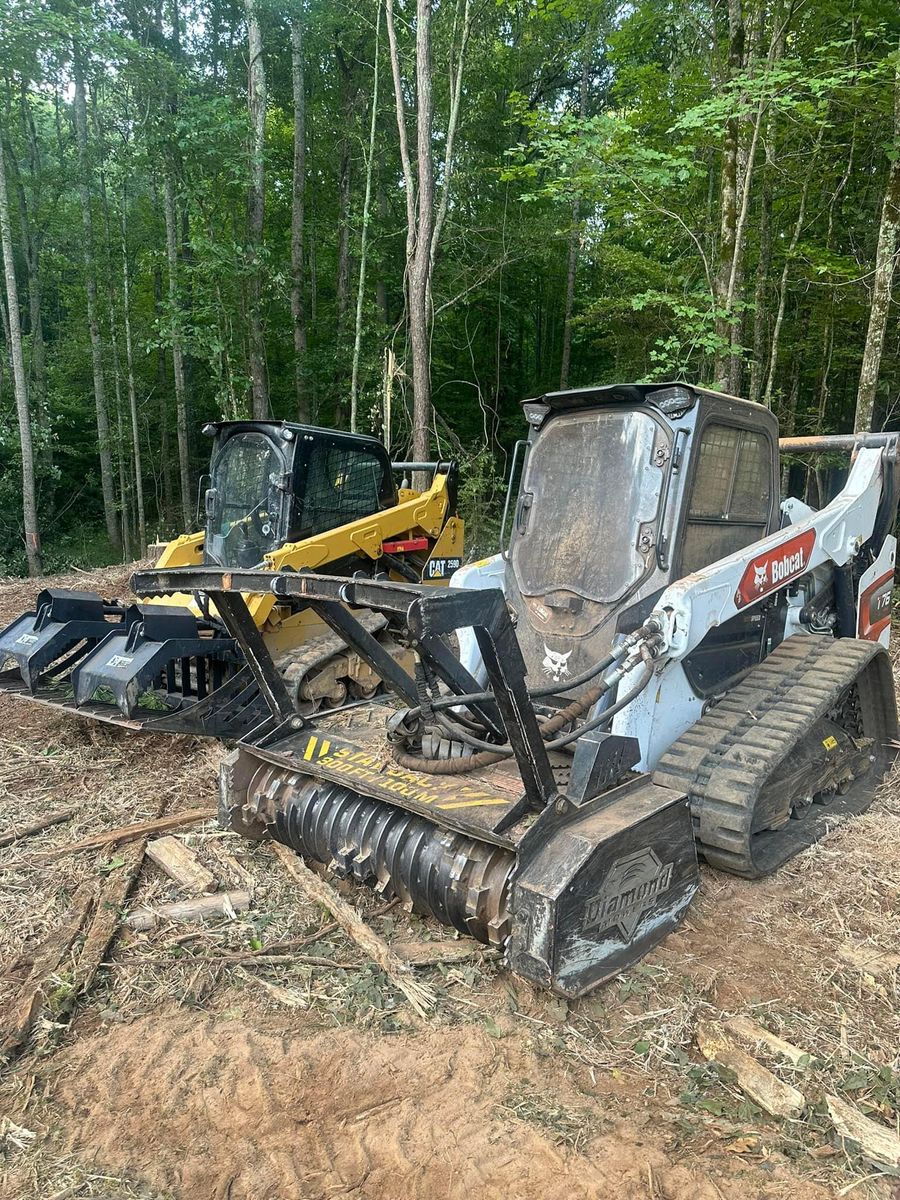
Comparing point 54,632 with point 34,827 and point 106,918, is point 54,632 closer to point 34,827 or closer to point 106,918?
point 34,827

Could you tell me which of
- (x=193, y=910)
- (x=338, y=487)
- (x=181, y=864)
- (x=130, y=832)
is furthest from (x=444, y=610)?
(x=338, y=487)

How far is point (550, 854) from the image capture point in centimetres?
273

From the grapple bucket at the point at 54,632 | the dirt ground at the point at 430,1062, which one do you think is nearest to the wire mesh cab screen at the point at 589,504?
the dirt ground at the point at 430,1062

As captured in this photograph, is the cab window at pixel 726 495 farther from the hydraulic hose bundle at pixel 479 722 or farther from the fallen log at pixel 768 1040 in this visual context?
the fallen log at pixel 768 1040

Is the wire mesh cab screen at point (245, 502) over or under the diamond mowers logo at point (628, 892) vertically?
over

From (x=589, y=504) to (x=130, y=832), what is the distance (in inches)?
113

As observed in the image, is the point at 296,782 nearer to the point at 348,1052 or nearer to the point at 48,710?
the point at 348,1052

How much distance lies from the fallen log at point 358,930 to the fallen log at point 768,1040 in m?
1.01

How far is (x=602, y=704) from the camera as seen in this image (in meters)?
3.62

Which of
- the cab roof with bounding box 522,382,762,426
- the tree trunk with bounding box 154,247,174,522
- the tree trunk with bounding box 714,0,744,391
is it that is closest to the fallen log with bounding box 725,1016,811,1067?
the cab roof with bounding box 522,382,762,426

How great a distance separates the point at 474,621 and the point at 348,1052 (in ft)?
4.69

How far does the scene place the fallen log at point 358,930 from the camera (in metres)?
2.85

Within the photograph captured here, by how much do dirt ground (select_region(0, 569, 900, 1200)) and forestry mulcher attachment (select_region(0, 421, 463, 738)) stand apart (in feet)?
4.94

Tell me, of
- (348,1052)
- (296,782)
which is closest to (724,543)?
(296,782)
